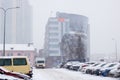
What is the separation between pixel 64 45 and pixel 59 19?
63360mm

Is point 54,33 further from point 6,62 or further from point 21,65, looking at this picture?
point 21,65

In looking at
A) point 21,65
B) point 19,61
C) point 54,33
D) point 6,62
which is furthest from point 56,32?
point 21,65

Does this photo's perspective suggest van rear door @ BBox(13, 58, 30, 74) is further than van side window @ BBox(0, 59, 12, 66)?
No

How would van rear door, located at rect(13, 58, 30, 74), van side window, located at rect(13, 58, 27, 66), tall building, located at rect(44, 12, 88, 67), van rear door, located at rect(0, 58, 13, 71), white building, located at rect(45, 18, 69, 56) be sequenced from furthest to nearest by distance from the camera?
1. white building, located at rect(45, 18, 69, 56)
2. tall building, located at rect(44, 12, 88, 67)
3. van rear door, located at rect(0, 58, 13, 71)
4. van side window, located at rect(13, 58, 27, 66)
5. van rear door, located at rect(13, 58, 30, 74)

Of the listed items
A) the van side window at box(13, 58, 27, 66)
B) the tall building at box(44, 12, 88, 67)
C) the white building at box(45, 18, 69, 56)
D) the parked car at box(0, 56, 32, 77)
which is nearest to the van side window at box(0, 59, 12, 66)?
the parked car at box(0, 56, 32, 77)

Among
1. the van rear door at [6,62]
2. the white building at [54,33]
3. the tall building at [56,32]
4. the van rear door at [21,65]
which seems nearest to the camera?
the van rear door at [21,65]

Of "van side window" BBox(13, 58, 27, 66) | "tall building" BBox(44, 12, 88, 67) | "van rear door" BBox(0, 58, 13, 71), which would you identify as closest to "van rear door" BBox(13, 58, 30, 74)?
"van side window" BBox(13, 58, 27, 66)

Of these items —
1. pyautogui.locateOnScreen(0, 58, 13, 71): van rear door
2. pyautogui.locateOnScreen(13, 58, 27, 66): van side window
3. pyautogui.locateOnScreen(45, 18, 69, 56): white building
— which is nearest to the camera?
pyautogui.locateOnScreen(13, 58, 27, 66): van side window

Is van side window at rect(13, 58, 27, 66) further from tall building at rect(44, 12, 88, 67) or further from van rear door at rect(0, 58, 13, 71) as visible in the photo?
tall building at rect(44, 12, 88, 67)

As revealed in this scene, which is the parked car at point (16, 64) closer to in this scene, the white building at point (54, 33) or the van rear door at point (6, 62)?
the van rear door at point (6, 62)

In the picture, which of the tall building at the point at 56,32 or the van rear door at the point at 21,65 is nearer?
the van rear door at the point at 21,65

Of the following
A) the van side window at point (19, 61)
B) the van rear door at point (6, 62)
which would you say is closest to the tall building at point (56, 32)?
the van rear door at point (6, 62)

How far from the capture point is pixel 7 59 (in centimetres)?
2923

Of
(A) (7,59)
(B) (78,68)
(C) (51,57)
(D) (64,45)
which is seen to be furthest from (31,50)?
(A) (7,59)
